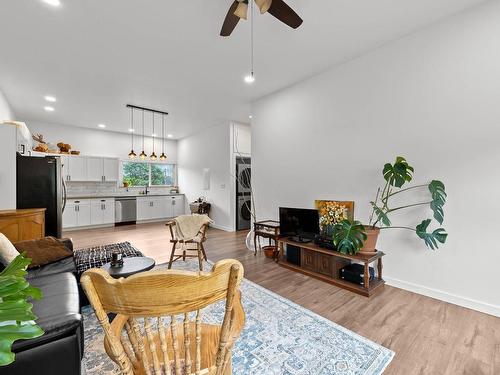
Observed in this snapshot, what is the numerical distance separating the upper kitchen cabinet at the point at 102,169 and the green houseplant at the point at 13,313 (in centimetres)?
703

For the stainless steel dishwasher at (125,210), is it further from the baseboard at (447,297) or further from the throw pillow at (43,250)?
the baseboard at (447,297)

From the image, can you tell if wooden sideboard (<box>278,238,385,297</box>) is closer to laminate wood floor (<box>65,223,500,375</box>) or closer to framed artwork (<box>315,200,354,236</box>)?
laminate wood floor (<box>65,223,500,375</box>)

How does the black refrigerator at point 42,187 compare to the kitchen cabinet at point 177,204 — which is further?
the kitchen cabinet at point 177,204

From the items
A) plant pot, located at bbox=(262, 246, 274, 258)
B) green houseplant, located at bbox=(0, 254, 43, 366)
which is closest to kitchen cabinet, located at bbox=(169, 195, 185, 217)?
plant pot, located at bbox=(262, 246, 274, 258)

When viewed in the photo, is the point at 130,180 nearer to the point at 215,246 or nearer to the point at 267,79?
the point at 215,246

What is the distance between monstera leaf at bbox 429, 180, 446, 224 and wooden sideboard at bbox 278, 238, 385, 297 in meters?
0.75

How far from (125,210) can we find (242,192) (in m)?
3.73

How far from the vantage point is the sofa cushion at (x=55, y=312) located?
124 cm

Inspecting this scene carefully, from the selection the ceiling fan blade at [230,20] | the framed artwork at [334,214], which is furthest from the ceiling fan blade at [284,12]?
the framed artwork at [334,214]

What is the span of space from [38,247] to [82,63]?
256 cm

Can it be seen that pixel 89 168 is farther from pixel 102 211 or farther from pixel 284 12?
pixel 284 12

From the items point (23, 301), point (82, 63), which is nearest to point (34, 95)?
point (82, 63)

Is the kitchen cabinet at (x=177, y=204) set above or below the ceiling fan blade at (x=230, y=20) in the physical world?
below

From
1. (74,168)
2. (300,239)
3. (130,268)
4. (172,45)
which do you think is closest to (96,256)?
(130,268)
